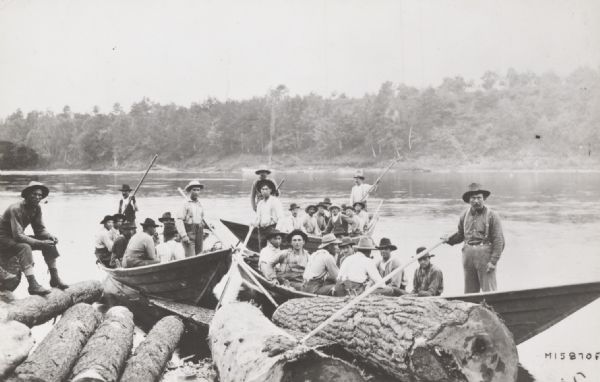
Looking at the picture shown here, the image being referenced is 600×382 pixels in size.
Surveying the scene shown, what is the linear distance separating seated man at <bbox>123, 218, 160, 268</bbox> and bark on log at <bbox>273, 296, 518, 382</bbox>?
204 inches

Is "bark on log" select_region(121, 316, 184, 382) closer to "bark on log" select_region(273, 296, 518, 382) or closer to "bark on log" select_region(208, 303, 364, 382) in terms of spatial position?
"bark on log" select_region(208, 303, 364, 382)

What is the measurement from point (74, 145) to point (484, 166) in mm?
51613

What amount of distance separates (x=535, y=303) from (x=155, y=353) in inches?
171

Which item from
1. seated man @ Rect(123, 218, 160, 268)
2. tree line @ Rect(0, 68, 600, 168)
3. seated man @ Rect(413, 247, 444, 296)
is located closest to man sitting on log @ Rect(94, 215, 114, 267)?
seated man @ Rect(123, 218, 160, 268)

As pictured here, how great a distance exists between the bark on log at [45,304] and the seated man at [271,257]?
329 centimetres

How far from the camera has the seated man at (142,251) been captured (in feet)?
31.8

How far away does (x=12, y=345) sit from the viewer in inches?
219

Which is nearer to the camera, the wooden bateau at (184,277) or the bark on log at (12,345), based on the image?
the bark on log at (12,345)

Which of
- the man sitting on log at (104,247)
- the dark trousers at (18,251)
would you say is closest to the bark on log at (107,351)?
the dark trousers at (18,251)

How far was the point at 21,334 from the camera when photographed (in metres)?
5.79

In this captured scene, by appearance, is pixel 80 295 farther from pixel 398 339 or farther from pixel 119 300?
pixel 398 339

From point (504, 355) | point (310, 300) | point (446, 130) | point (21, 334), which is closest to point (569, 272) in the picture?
point (310, 300)

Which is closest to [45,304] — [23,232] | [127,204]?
[23,232]

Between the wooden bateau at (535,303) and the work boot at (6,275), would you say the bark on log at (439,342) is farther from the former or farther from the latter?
the work boot at (6,275)
